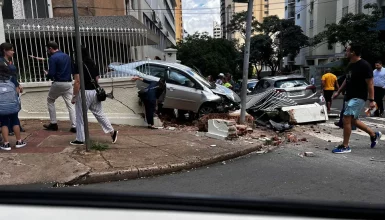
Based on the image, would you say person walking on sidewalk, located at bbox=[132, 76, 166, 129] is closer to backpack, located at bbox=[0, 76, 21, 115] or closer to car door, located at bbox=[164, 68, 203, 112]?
car door, located at bbox=[164, 68, 203, 112]

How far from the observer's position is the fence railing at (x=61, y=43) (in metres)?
8.74

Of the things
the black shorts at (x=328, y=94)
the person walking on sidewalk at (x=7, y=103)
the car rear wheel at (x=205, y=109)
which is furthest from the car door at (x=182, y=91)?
the black shorts at (x=328, y=94)

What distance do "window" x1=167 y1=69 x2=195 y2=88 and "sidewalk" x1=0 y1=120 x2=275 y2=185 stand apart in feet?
8.79

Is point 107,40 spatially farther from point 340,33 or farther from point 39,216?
point 340,33

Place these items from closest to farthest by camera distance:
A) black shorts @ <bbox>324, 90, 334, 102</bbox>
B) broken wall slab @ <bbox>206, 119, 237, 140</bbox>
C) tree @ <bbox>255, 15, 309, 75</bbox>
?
broken wall slab @ <bbox>206, 119, 237, 140</bbox>, black shorts @ <bbox>324, 90, 334, 102</bbox>, tree @ <bbox>255, 15, 309, 75</bbox>

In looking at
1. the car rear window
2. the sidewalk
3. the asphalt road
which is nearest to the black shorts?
the car rear window

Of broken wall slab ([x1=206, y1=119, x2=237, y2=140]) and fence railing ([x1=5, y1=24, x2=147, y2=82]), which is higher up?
fence railing ([x1=5, y1=24, x2=147, y2=82])

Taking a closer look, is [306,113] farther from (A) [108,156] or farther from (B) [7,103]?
(B) [7,103]

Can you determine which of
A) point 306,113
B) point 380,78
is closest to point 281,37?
point 380,78

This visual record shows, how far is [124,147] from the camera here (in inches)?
260

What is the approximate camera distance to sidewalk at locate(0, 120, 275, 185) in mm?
5125

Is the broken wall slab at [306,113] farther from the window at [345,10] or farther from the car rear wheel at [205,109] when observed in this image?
the window at [345,10]

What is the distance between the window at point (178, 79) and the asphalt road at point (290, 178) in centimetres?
424

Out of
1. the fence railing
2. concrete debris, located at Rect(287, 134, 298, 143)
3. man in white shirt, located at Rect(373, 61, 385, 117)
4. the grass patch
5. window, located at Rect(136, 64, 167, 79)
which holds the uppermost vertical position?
A: the fence railing
